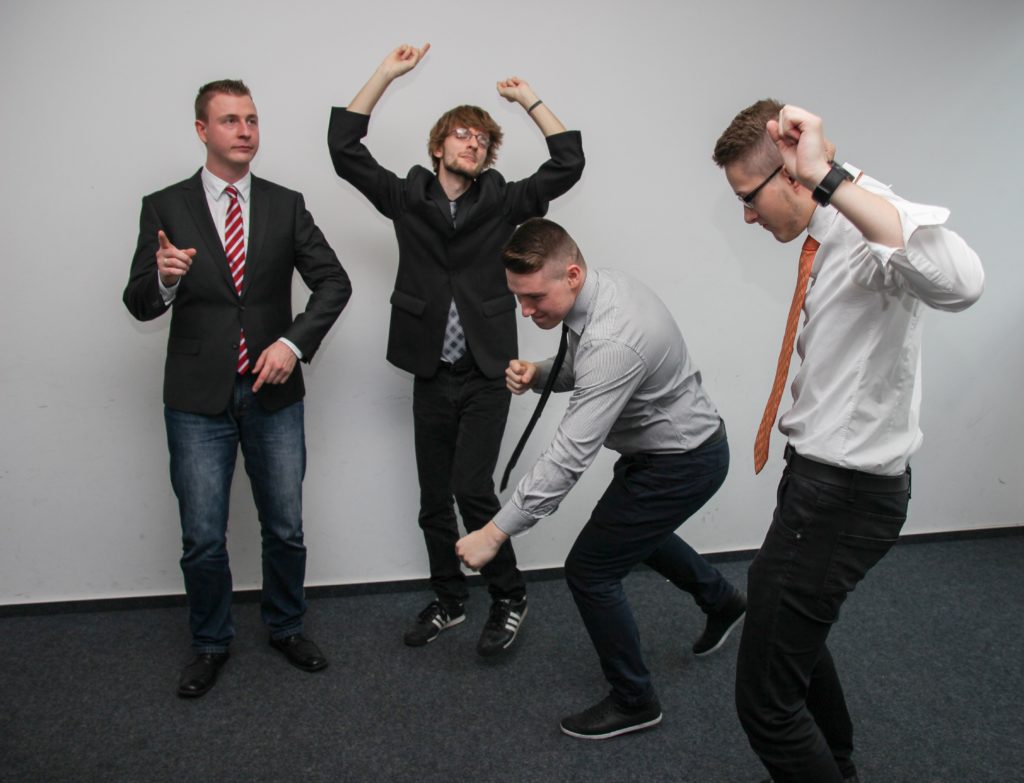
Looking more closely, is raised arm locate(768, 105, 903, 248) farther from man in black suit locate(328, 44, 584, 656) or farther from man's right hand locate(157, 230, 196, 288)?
man's right hand locate(157, 230, 196, 288)

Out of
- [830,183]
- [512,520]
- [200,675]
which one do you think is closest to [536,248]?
[512,520]

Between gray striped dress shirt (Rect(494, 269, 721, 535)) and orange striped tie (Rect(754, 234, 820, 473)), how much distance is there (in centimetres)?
21

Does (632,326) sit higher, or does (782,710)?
(632,326)

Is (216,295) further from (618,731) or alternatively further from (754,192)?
(618,731)

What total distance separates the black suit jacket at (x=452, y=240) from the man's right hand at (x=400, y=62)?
0.46 ft

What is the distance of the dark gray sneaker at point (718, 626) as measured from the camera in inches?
97.3

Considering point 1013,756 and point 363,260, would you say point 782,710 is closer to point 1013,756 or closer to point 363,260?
point 1013,756

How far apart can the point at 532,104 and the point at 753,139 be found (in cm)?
101

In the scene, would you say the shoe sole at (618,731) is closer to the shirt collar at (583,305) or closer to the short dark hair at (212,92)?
the shirt collar at (583,305)

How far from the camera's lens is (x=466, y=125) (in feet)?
7.63

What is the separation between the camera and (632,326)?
178cm

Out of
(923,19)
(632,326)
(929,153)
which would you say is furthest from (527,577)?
(923,19)

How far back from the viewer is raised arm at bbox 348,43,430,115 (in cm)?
223

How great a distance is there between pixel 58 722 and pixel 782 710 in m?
1.91
